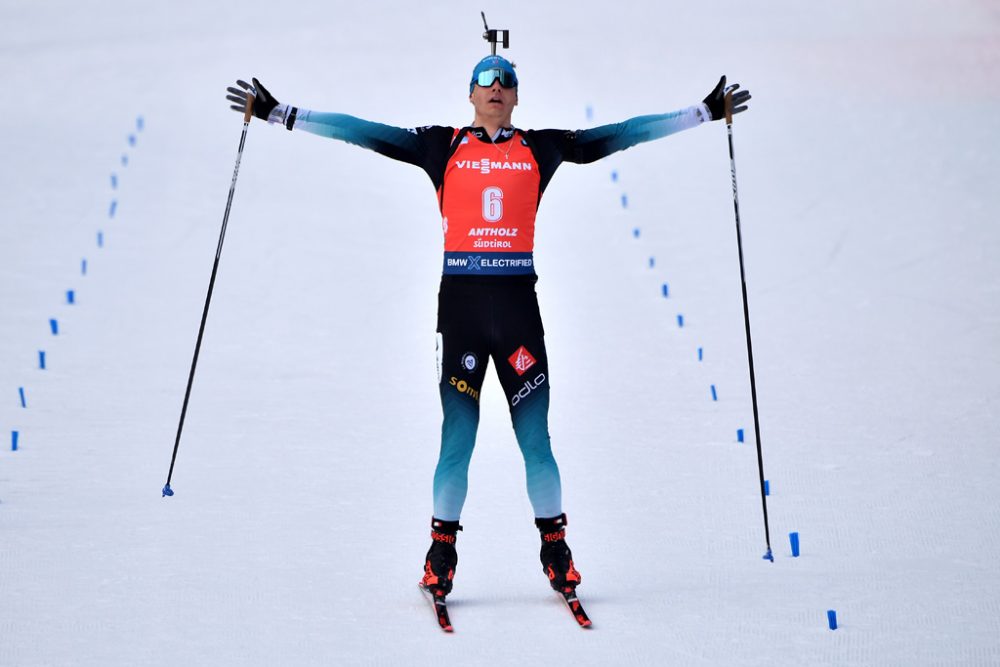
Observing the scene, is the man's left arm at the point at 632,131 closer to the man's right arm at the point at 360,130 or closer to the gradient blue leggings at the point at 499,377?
the man's right arm at the point at 360,130

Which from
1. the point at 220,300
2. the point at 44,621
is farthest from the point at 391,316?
the point at 44,621

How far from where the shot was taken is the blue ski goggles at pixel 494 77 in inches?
194

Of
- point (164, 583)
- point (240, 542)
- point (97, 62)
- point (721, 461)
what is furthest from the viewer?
point (97, 62)

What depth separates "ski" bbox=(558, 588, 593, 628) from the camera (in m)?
4.54

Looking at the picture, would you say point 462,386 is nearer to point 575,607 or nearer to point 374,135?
point 575,607

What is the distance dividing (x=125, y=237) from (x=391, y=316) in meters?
2.51

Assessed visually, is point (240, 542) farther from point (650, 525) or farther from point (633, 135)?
point (633, 135)

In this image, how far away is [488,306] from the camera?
4.82m

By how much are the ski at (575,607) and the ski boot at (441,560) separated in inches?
15.0

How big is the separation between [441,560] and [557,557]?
386 mm

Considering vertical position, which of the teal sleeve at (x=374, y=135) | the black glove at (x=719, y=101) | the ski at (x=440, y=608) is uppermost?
the black glove at (x=719, y=101)

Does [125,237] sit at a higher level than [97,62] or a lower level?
lower

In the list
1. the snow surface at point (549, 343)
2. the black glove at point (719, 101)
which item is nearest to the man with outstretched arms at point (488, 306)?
the black glove at point (719, 101)

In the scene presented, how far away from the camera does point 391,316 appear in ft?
29.5
